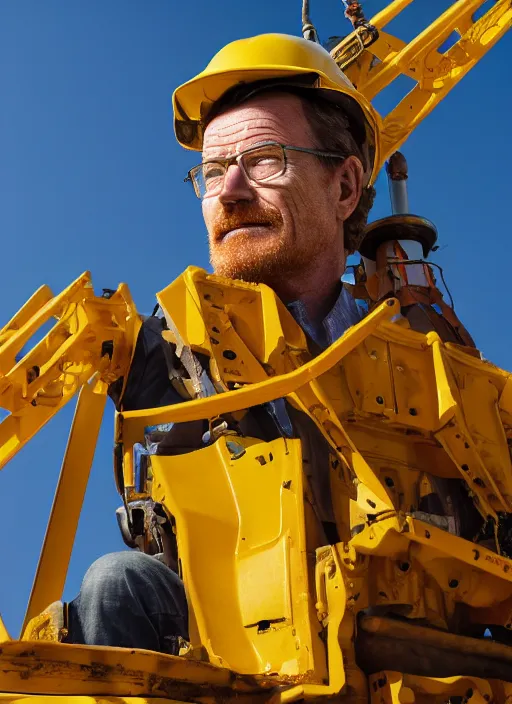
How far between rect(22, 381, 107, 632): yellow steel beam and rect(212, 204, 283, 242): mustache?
3.14ft

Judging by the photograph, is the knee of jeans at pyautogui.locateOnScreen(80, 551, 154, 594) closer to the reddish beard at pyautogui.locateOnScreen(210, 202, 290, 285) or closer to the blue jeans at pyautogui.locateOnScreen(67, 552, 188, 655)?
the blue jeans at pyautogui.locateOnScreen(67, 552, 188, 655)

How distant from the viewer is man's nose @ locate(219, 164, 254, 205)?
207 inches

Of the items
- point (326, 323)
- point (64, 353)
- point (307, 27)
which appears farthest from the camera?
point (307, 27)

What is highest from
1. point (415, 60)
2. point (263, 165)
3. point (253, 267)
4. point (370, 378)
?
point (415, 60)

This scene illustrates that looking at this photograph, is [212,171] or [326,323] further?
[212,171]

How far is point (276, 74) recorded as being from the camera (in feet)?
18.4

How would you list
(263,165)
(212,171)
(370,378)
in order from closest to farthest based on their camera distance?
1. (370,378)
2. (263,165)
3. (212,171)

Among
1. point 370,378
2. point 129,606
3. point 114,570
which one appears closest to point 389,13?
point 370,378

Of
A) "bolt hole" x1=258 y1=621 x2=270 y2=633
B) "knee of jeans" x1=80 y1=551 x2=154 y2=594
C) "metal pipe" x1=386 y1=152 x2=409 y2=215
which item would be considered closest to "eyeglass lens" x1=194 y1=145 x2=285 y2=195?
"knee of jeans" x1=80 y1=551 x2=154 y2=594

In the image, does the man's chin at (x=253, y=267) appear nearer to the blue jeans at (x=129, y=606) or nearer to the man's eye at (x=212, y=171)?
the man's eye at (x=212, y=171)

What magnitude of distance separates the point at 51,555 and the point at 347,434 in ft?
4.10

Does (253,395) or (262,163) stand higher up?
(262,163)

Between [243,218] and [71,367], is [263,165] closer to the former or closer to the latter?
[243,218]

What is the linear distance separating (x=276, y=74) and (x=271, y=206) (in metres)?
0.78
